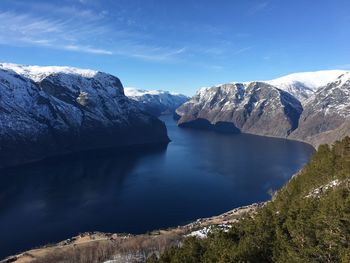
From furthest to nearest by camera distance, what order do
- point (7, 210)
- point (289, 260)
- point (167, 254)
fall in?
point (7, 210)
point (167, 254)
point (289, 260)

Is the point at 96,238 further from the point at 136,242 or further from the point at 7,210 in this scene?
the point at 7,210

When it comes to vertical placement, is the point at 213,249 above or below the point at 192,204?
above

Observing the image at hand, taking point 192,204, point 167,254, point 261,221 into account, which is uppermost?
point 261,221

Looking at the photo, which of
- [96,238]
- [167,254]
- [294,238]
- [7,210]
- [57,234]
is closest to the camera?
[294,238]

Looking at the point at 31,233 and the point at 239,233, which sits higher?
the point at 239,233

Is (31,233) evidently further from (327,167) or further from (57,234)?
(327,167)

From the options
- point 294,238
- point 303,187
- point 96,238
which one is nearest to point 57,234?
point 96,238

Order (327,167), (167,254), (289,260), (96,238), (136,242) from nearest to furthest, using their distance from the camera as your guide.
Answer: (289,260) → (167,254) → (327,167) → (136,242) → (96,238)

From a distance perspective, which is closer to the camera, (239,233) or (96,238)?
(239,233)

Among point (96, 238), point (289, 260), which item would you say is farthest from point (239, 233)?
point (96, 238)
